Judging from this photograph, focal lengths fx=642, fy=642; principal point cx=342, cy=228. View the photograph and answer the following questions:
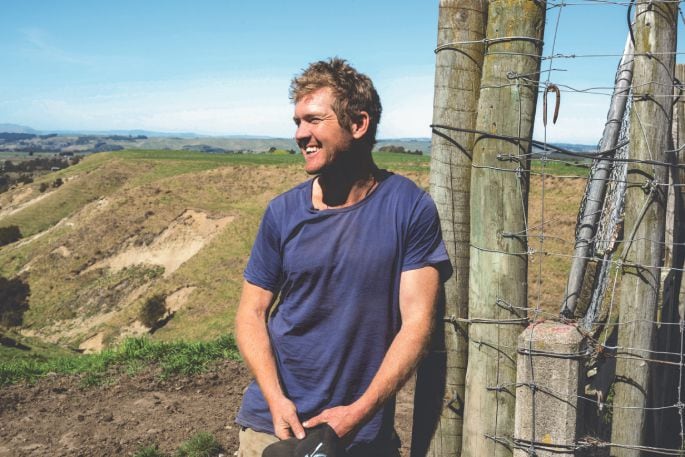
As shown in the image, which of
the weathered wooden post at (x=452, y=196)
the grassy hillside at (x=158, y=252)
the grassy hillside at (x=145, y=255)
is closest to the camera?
the weathered wooden post at (x=452, y=196)

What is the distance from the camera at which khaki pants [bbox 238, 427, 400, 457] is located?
2.87m

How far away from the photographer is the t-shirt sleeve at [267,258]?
3.00 meters

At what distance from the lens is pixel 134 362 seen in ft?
26.9

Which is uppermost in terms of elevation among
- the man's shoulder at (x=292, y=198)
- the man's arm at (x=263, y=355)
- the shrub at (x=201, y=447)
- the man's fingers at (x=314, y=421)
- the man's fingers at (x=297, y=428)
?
the man's shoulder at (x=292, y=198)

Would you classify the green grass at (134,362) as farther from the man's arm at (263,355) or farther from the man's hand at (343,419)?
the man's hand at (343,419)

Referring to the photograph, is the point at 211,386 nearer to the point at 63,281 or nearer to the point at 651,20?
the point at 651,20

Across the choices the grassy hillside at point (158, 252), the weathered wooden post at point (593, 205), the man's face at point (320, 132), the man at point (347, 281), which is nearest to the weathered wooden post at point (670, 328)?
the weathered wooden post at point (593, 205)

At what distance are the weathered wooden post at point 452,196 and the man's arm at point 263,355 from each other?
84 centimetres

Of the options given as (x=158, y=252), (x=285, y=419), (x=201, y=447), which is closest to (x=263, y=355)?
(x=285, y=419)

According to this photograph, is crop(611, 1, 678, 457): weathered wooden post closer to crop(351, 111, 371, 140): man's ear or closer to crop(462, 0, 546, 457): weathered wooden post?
crop(462, 0, 546, 457): weathered wooden post

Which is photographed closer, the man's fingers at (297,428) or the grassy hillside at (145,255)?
the man's fingers at (297,428)

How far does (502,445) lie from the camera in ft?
10.5

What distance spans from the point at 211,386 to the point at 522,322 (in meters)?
5.11

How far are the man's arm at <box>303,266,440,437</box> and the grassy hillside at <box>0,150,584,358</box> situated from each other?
40.9ft
